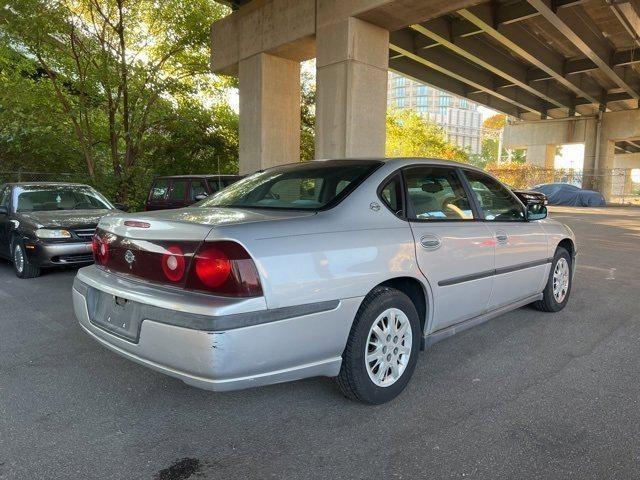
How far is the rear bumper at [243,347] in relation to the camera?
238cm

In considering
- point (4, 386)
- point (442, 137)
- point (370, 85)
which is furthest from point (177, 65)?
point (442, 137)

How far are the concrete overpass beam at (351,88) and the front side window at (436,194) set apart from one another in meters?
6.68

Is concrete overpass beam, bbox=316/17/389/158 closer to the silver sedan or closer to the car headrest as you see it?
the silver sedan

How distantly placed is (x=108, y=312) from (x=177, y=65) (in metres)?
13.5

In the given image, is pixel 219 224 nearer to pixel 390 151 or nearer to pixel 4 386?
pixel 4 386

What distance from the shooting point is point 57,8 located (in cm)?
1208

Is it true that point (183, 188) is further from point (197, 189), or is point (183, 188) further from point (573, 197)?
point (573, 197)

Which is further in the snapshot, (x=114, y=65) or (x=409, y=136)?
(x=409, y=136)

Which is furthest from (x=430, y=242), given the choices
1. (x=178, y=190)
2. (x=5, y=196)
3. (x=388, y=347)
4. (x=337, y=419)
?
(x=178, y=190)

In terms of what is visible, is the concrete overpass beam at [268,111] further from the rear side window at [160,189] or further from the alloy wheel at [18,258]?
the alloy wheel at [18,258]

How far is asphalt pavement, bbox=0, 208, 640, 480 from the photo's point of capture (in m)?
2.43

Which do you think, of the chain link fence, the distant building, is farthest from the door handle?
the distant building

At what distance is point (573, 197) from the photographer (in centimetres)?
2769

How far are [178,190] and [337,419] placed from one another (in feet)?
26.3
